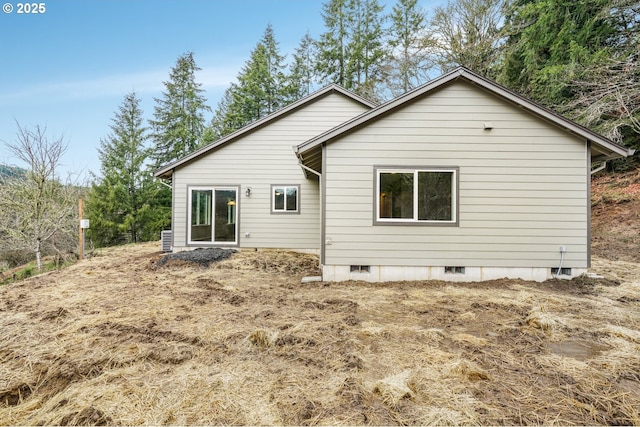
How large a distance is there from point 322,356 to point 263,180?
7299 millimetres

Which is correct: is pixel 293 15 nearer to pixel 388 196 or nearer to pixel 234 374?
pixel 388 196

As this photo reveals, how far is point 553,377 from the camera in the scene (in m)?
2.46

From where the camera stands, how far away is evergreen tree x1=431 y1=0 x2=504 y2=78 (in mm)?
15102

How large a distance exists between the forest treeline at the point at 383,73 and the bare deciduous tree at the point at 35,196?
10 cm

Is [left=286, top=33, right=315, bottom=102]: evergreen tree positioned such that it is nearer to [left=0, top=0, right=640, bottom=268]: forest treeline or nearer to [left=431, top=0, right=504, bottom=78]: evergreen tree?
[left=0, top=0, right=640, bottom=268]: forest treeline

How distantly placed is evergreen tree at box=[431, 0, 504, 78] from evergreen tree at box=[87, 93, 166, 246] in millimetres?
18000

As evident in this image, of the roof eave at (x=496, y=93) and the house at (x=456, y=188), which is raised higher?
the roof eave at (x=496, y=93)

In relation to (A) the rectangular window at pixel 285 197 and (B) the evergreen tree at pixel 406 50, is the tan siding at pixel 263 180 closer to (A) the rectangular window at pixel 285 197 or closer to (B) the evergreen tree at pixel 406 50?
(A) the rectangular window at pixel 285 197

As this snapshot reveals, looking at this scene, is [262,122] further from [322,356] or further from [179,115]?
[179,115]

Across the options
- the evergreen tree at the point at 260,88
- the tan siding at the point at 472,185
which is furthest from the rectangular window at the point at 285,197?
the evergreen tree at the point at 260,88

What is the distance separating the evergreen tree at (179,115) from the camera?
19.3 meters

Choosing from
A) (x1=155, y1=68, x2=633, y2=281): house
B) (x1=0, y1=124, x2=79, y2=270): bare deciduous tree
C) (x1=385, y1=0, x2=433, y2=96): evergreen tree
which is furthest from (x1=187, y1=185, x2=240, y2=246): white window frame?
(x1=385, y1=0, x2=433, y2=96): evergreen tree

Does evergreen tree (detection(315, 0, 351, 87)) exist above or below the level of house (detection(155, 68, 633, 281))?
above

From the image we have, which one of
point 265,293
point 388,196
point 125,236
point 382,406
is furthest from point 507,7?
point 125,236
